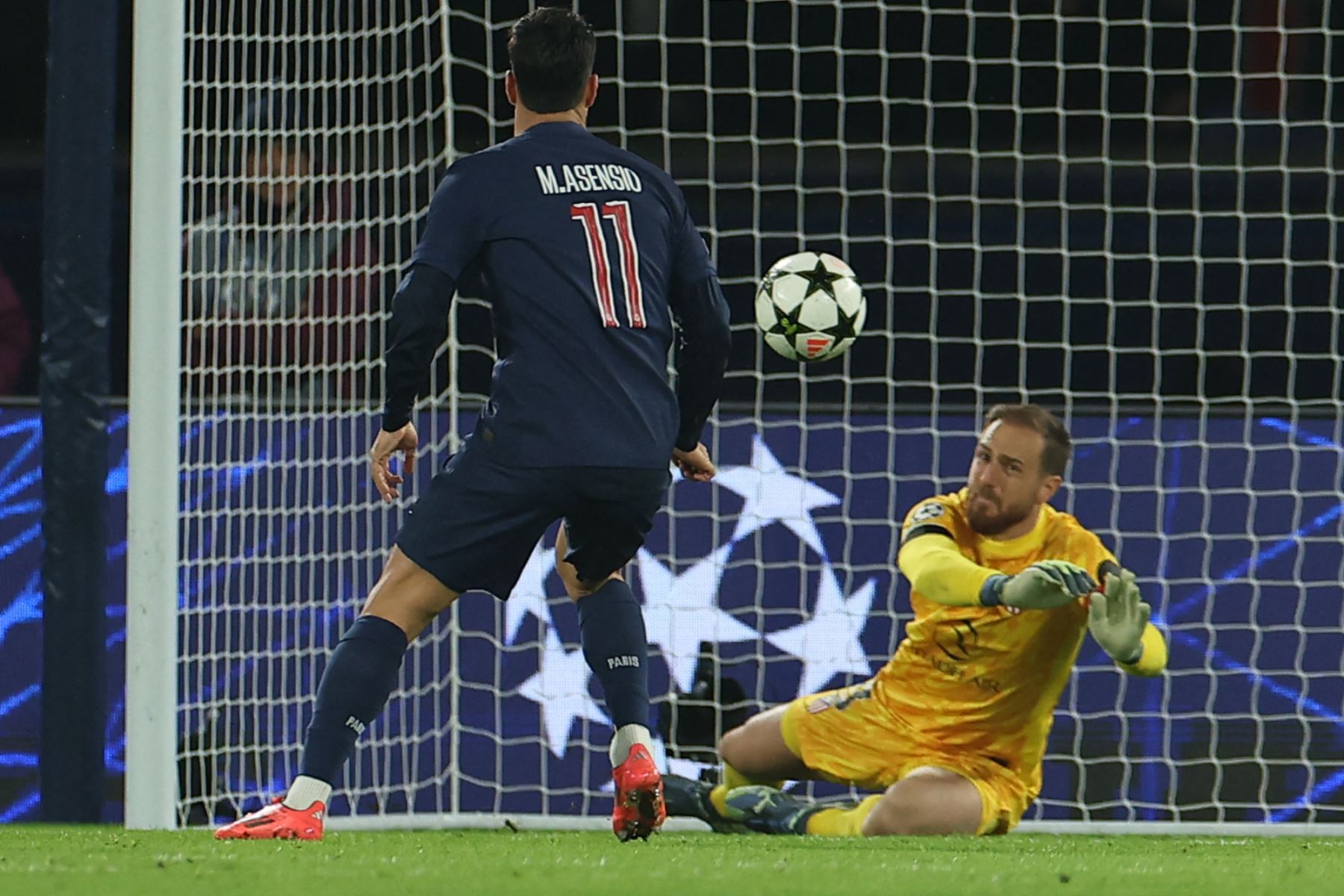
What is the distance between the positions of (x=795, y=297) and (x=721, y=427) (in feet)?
2.54

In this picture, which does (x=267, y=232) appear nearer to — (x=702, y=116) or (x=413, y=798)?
(x=413, y=798)

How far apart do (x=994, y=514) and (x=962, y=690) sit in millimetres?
384

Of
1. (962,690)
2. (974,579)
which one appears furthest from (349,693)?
(962,690)

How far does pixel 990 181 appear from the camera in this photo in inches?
312

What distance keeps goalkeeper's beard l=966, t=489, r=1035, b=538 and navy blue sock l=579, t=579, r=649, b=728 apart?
111cm

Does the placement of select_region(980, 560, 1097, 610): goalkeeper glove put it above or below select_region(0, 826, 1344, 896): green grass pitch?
above

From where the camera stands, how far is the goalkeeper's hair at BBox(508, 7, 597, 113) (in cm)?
340

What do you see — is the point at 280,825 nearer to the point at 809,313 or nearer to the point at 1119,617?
the point at 1119,617

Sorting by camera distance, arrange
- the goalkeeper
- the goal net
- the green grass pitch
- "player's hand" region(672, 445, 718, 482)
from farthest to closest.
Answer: the goal net < the goalkeeper < "player's hand" region(672, 445, 718, 482) < the green grass pitch

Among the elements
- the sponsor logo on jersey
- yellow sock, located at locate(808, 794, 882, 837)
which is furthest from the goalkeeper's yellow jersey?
the sponsor logo on jersey

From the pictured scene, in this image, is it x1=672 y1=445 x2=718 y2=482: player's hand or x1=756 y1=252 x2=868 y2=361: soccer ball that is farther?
x1=756 y1=252 x2=868 y2=361: soccer ball

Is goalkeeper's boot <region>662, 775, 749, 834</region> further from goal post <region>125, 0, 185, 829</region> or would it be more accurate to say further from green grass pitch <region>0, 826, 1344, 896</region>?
goal post <region>125, 0, 185, 829</region>

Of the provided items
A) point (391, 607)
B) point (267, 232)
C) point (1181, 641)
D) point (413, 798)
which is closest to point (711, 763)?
point (413, 798)

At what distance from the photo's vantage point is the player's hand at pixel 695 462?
366cm
